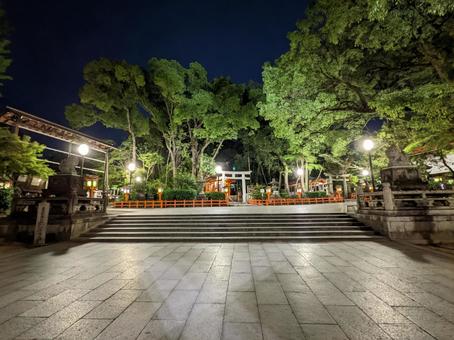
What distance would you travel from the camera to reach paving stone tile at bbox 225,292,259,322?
2.86 m

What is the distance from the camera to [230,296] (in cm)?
351

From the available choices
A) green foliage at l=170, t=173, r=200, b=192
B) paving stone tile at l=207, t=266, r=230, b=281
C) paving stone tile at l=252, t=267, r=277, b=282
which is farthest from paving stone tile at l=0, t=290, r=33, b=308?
green foliage at l=170, t=173, r=200, b=192

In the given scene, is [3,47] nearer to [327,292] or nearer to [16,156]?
[16,156]

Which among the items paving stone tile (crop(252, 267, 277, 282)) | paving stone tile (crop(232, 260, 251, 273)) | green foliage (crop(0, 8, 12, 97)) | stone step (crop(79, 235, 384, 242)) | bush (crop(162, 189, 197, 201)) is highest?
green foliage (crop(0, 8, 12, 97))

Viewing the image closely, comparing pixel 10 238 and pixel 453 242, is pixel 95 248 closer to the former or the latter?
pixel 10 238

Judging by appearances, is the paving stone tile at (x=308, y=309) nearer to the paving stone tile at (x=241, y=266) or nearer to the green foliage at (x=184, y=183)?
the paving stone tile at (x=241, y=266)

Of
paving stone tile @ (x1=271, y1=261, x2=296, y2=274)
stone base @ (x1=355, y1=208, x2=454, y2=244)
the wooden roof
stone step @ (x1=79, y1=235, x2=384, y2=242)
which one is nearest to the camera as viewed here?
paving stone tile @ (x1=271, y1=261, x2=296, y2=274)

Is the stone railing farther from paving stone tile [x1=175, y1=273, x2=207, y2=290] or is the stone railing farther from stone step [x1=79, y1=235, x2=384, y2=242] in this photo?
paving stone tile [x1=175, y1=273, x2=207, y2=290]

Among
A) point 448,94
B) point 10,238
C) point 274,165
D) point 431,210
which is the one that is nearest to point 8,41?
point 10,238

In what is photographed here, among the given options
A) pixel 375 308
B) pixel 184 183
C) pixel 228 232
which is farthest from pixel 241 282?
pixel 184 183

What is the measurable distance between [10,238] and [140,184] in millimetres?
14007

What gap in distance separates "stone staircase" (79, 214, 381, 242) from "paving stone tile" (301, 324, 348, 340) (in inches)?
221

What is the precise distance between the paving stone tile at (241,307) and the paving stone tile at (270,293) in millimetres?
130

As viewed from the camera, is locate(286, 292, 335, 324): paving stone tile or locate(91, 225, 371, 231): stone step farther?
locate(91, 225, 371, 231): stone step
